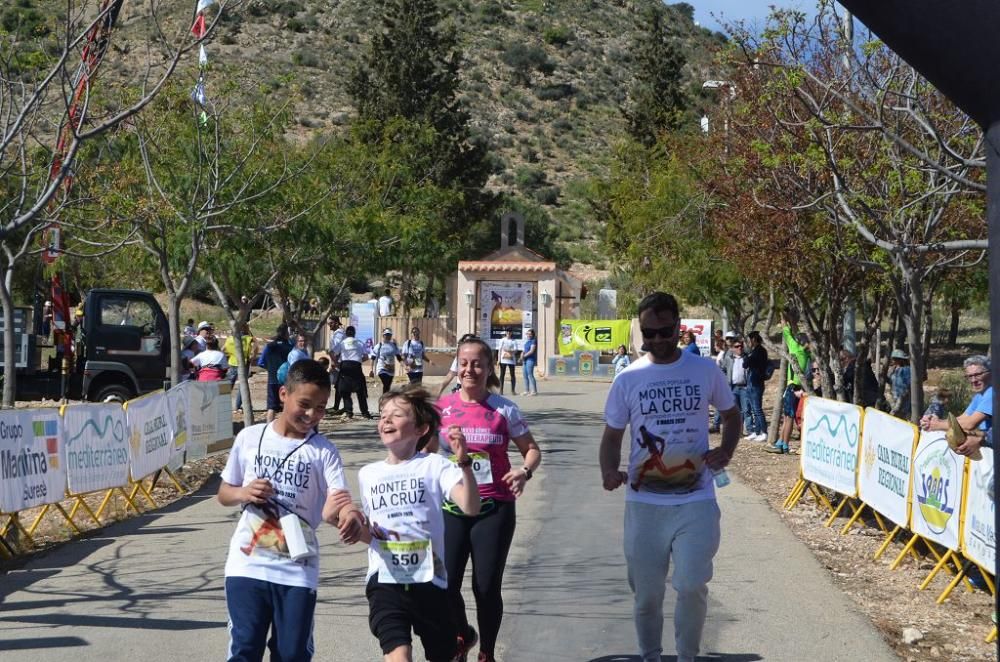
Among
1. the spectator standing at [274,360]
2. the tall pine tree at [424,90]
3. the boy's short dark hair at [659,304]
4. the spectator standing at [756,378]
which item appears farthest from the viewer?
the tall pine tree at [424,90]

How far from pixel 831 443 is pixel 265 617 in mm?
8802

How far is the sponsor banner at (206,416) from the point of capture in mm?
15414

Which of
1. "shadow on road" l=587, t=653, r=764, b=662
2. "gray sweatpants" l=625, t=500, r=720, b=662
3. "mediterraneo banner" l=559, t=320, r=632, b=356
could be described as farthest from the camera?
"mediterraneo banner" l=559, t=320, r=632, b=356

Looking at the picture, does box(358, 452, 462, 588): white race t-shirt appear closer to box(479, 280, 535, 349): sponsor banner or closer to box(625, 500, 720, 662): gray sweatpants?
box(625, 500, 720, 662): gray sweatpants

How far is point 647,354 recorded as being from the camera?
6531 mm

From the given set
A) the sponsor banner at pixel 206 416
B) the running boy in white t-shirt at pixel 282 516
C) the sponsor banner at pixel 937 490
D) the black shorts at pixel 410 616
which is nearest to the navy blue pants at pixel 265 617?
the running boy in white t-shirt at pixel 282 516

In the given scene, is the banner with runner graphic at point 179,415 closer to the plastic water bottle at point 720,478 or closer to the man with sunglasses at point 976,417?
the man with sunglasses at point 976,417

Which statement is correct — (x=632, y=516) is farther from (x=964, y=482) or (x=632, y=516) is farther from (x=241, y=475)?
(x=964, y=482)

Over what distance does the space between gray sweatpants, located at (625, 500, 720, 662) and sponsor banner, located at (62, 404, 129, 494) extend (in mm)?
6680

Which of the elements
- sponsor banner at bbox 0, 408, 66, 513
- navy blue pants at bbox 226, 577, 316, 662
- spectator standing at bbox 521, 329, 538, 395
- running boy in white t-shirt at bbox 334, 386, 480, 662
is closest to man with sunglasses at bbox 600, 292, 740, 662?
running boy in white t-shirt at bbox 334, 386, 480, 662

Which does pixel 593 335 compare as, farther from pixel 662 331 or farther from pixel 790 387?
pixel 662 331

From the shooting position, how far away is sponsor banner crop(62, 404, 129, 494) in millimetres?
11406

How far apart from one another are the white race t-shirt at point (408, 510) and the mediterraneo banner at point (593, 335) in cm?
3516

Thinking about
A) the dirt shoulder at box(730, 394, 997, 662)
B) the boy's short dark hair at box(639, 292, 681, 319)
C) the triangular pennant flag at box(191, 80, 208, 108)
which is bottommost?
the dirt shoulder at box(730, 394, 997, 662)
